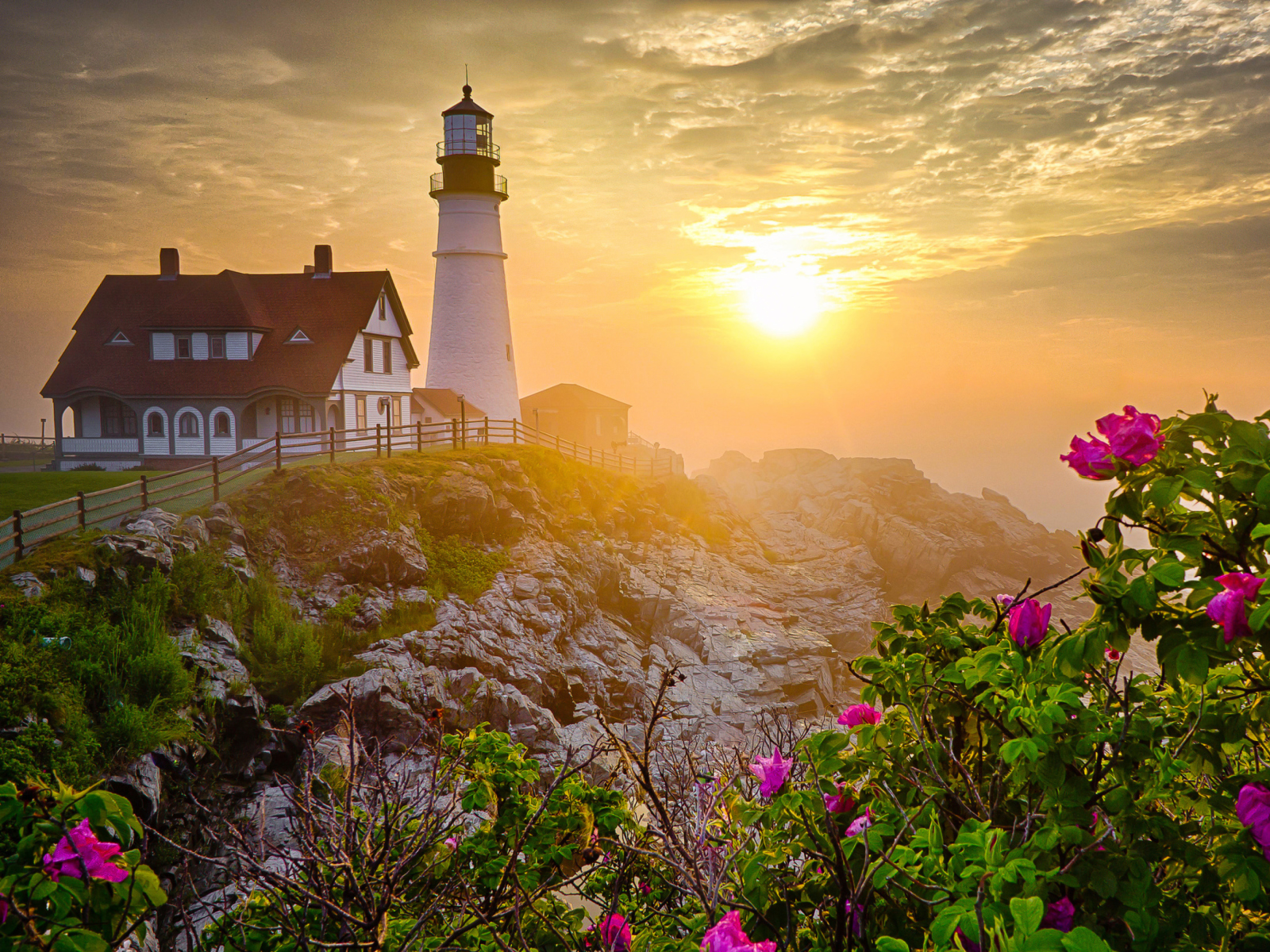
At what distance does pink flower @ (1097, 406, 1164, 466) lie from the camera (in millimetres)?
2812

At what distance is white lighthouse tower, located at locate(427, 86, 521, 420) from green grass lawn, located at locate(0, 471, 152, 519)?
14.6 m

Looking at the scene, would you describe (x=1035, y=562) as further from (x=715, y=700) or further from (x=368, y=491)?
(x=368, y=491)

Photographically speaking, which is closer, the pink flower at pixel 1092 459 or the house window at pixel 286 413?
the pink flower at pixel 1092 459

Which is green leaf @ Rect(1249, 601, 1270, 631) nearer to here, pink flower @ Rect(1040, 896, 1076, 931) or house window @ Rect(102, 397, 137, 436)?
pink flower @ Rect(1040, 896, 1076, 931)

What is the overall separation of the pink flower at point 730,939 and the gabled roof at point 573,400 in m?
52.0

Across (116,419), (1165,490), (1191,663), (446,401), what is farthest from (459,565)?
(1191,663)

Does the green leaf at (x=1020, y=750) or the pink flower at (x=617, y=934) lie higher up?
the green leaf at (x=1020, y=750)

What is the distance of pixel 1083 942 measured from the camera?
1.88 m

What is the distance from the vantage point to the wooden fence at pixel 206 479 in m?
15.3

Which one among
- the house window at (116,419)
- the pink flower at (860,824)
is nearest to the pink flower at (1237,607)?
the pink flower at (860,824)

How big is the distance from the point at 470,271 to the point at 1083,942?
37698mm

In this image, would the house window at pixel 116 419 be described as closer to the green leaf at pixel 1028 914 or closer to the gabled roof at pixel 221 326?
the gabled roof at pixel 221 326

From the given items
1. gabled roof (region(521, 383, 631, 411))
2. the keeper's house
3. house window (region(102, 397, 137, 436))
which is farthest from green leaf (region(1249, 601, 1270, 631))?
gabled roof (region(521, 383, 631, 411))

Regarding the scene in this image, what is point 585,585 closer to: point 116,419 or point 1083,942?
point 116,419
